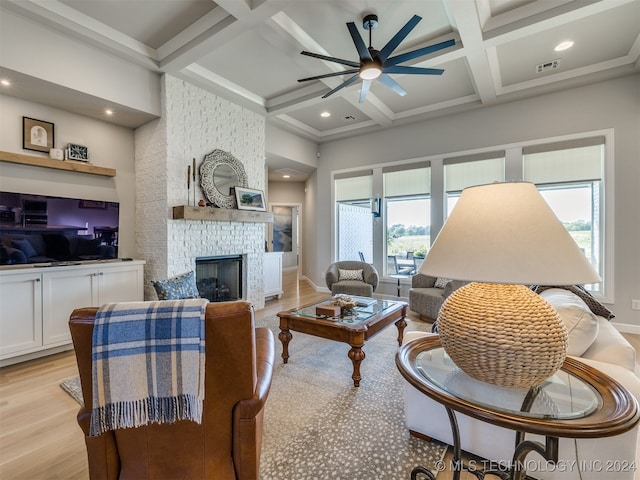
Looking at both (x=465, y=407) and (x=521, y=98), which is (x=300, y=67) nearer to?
(x=521, y=98)

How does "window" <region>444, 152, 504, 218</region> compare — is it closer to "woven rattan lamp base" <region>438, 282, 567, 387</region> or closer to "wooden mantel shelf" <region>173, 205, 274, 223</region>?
"wooden mantel shelf" <region>173, 205, 274, 223</region>

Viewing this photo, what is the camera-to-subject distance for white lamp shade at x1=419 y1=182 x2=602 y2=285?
861 mm

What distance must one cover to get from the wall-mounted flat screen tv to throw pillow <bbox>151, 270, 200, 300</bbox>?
143cm

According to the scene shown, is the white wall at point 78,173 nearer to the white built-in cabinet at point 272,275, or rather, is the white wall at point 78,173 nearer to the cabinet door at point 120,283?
the cabinet door at point 120,283

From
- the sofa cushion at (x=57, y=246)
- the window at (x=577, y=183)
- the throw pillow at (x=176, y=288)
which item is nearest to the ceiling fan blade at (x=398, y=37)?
the throw pillow at (x=176, y=288)

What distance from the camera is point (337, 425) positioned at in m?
1.82

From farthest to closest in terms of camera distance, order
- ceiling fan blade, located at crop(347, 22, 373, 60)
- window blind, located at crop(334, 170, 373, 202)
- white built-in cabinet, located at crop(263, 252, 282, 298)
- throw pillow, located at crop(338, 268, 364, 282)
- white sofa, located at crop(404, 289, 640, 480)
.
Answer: window blind, located at crop(334, 170, 373, 202)
white built-in cabinet, located at crop(263, 252, 282, 298)
throw pillow, located at crop(338, 268, 364, 282)
ceiling fan blade, located at crop(347, 22, 373, 60)
white sofa, located at crop(404, 289, 640, 480)

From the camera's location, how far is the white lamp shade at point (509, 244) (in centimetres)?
86

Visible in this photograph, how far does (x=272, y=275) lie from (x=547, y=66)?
4.95m

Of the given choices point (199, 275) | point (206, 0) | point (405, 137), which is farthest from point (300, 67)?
point (199, 275)

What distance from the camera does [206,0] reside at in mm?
2609

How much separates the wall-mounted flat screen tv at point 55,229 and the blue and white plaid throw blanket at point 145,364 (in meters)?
2.90

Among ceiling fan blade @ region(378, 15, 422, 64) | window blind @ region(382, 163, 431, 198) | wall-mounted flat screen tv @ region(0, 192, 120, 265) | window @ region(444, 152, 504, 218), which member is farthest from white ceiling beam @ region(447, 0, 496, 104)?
wall-mounted flat screen tv @ region(0, 192, 120, 265)

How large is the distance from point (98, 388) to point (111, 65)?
361 centimetres
